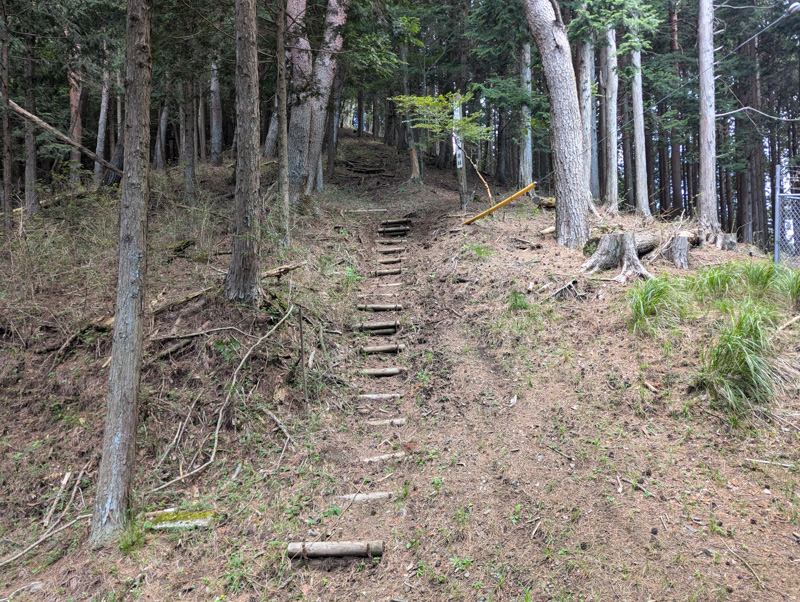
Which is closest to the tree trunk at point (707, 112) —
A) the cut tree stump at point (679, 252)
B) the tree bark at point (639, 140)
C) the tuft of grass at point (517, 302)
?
the tree bark at point (639, 140)

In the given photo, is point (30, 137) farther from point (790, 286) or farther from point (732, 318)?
point (790, 286)

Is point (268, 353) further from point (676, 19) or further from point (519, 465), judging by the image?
point (676, 19)

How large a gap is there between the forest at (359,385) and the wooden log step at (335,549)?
0.02 m

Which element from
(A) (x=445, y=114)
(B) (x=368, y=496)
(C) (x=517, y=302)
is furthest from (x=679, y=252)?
(A) (x=445, y=114)

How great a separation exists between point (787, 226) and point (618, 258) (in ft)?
10.1

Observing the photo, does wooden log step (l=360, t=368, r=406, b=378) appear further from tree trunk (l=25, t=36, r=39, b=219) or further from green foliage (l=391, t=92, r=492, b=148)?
tree trunk (l=25, t=36, r=39, b=219)

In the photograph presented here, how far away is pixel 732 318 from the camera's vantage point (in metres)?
4.43

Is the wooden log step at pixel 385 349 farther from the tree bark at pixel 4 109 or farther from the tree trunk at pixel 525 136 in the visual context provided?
the tree trunk at pixel 525 136

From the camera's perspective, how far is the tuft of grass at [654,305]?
491cm

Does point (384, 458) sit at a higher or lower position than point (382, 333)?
lower

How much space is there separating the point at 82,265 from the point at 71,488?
3803 millimetres

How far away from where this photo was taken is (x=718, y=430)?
3680 mm

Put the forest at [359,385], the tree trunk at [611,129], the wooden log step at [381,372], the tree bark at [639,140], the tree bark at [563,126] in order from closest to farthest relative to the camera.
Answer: the forest at [359,385] < the wooden log step at [381,372] < the tree bark at [563,126] < the tree trunk at [611,129] < the tree bark at [639,140]

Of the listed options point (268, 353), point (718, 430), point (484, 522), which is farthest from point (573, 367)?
point (268, 353)
